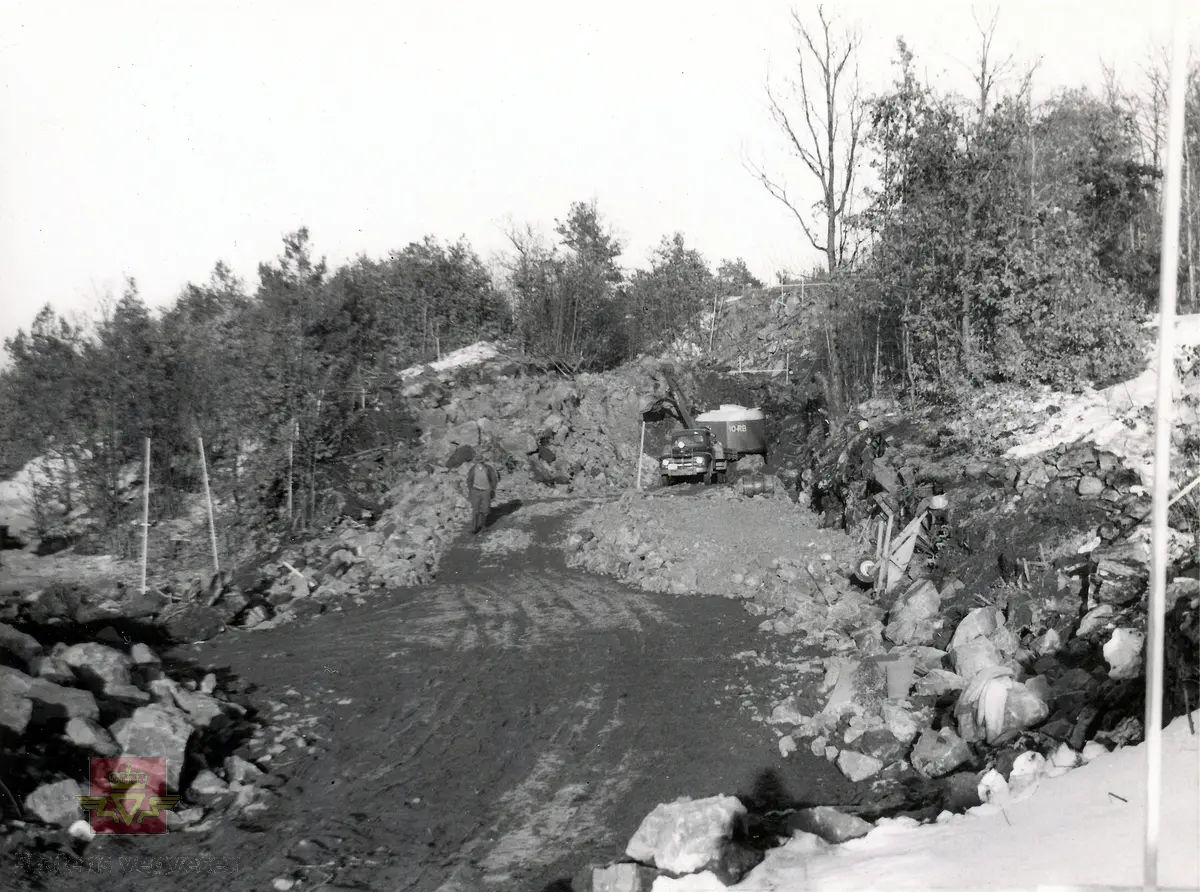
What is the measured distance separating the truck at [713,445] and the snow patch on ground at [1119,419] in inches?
403

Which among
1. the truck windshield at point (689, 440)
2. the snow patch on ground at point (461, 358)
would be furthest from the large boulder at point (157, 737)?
the snow patch on ground at point (461, 358)

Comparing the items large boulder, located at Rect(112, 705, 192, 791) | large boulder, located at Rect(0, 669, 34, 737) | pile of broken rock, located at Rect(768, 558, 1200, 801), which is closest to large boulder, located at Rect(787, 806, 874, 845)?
pile of broken rock, located at Rect(768, 558, 1200, 801)

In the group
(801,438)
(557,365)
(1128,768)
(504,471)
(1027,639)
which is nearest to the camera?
(1128,768)

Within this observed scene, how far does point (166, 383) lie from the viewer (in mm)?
16234

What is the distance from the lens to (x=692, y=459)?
22469mm

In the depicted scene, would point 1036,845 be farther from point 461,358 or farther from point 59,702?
point 461,358

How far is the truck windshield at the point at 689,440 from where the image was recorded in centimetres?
2266

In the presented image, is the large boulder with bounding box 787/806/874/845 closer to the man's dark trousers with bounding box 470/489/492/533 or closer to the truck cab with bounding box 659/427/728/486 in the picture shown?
the man's dark trousers with bounding box 470/489/492/533

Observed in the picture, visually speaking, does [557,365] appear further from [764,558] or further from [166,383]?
[764,558]

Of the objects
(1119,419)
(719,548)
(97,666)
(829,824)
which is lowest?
(829,824)

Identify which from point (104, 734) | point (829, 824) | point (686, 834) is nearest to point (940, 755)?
point (829, 824)

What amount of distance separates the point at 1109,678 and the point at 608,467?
63.6 feet

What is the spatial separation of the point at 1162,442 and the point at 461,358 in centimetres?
2961

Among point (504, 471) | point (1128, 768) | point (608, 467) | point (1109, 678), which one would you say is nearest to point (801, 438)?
point (608, 467)
